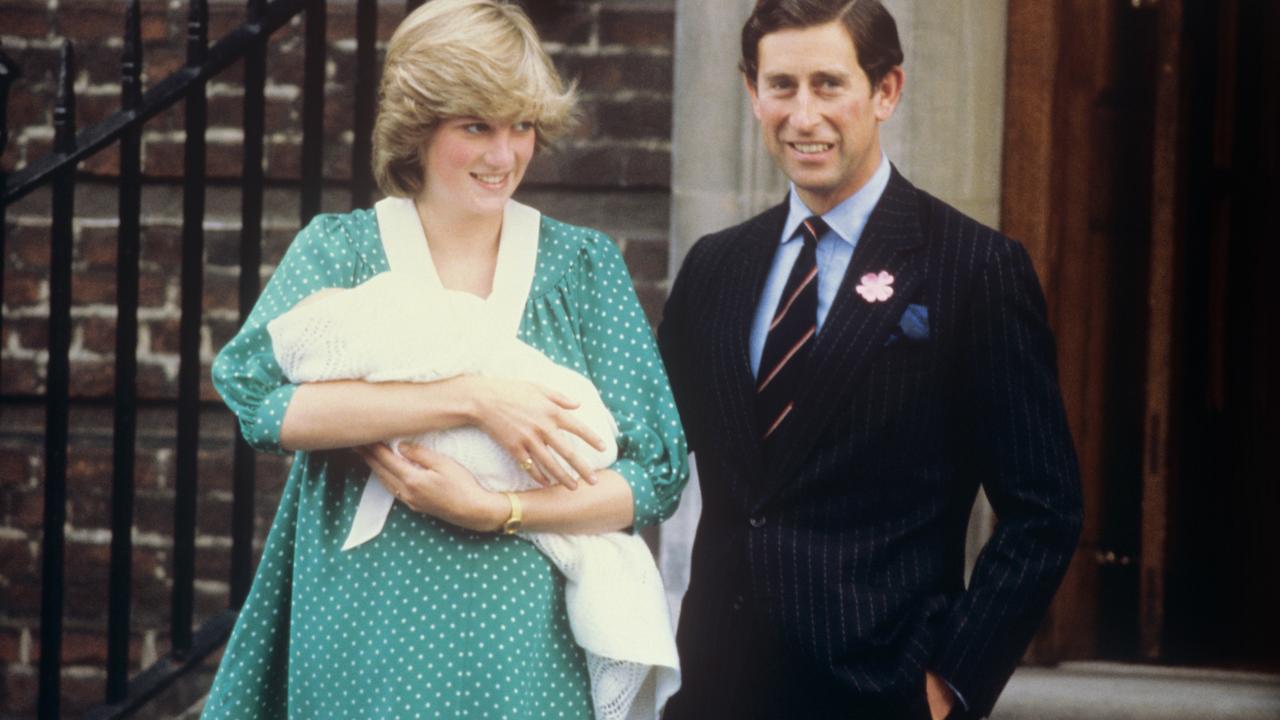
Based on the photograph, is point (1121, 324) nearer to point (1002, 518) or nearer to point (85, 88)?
point (1002, 518)

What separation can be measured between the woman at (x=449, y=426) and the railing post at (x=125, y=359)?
846mm

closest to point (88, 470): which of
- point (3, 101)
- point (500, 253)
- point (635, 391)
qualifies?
point (3, 101)

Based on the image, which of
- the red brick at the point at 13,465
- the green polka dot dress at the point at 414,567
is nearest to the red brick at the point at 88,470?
the red brick at the point at 13,465

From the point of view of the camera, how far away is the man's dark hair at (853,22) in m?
2.50

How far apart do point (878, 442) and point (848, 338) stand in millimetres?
151

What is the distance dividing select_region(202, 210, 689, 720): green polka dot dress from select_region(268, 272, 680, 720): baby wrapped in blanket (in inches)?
1.4

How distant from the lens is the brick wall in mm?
4234

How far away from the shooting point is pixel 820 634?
8.21 feet

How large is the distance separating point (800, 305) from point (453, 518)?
0.60m

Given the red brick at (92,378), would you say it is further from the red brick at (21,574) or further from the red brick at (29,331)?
the red brick at (21,574)

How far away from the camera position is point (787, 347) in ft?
8.45


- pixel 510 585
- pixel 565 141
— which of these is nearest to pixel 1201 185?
pixel 565 141

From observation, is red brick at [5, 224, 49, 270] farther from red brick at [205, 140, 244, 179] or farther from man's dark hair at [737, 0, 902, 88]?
man's dark hair at [737, 0, 902, 88]

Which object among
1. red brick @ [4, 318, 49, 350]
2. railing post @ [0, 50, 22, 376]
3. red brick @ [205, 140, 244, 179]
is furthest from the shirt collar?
red brick @ [4, 318, 49, 350]
